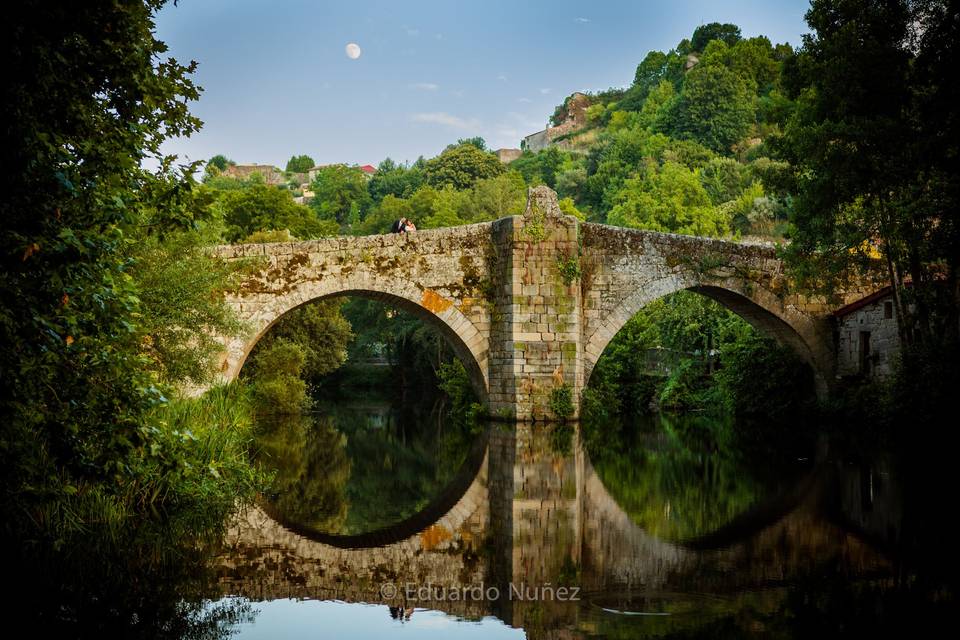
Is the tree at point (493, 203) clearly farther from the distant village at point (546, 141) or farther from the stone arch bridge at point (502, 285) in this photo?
the distant village at point (546, 141)

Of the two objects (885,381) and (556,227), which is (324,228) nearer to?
(556,227)

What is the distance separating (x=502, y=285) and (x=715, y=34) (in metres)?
A: 61.4

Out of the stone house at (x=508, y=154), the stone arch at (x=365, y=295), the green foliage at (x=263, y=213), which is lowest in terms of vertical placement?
the stone arch at (x=365, y=295)

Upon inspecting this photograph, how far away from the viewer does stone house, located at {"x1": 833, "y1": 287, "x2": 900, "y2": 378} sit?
16062 mm

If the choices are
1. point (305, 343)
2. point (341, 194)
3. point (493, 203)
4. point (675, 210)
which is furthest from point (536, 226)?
point (341, 194)

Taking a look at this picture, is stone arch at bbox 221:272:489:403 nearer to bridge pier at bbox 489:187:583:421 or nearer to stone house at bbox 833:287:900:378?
bridge pier at bbox 489:187:583:421

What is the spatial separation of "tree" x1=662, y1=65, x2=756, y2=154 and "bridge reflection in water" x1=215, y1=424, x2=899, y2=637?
155 feet

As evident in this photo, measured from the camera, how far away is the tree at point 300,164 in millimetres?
109306

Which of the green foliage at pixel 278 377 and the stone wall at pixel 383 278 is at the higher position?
the stone wall at pixel 383 278

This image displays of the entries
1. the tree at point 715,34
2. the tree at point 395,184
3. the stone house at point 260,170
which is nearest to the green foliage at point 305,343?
the tree at point 395,184

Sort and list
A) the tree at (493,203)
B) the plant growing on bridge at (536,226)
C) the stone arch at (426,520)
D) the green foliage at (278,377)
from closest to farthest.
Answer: the stone arch at (426,520), the plant growing on bridge at (536,226), the green foliage at (278,377), the tree at (493,203)

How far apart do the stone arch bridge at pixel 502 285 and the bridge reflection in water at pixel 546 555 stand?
22.2 ft

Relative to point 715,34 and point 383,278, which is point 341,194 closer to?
point 715,34

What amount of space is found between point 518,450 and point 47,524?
22.5 ft
